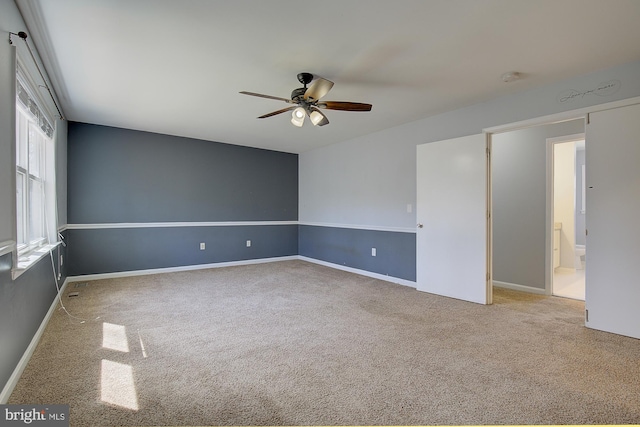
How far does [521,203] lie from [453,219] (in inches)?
52.2

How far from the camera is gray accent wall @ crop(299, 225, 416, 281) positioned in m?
4.51

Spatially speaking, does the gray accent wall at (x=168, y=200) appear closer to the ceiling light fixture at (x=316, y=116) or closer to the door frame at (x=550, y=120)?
the ceiling light fixture at (x=316, y=116)

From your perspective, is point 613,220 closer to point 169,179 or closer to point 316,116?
point 316,116

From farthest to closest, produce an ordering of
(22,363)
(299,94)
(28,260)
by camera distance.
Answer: (299,94) < (28,260) < (22,363)

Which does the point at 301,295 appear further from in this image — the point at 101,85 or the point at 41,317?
the point at 101,85

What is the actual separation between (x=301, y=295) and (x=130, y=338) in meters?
1.94

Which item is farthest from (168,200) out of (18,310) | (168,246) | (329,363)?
(329,363)

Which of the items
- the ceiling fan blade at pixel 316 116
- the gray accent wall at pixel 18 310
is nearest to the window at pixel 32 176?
the gray accent wall at pixel 18 310

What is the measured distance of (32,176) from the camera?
2.91 meters

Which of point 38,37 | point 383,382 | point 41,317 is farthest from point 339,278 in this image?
point 38,37

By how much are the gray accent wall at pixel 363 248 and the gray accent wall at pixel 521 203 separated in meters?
1.38

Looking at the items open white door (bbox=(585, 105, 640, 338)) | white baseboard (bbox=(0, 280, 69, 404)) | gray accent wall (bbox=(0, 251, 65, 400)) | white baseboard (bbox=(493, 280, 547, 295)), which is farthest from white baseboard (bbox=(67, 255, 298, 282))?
open white door (bbox=(585, 105, 640, 338))

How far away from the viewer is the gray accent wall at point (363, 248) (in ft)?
14.8

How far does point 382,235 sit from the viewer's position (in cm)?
489
